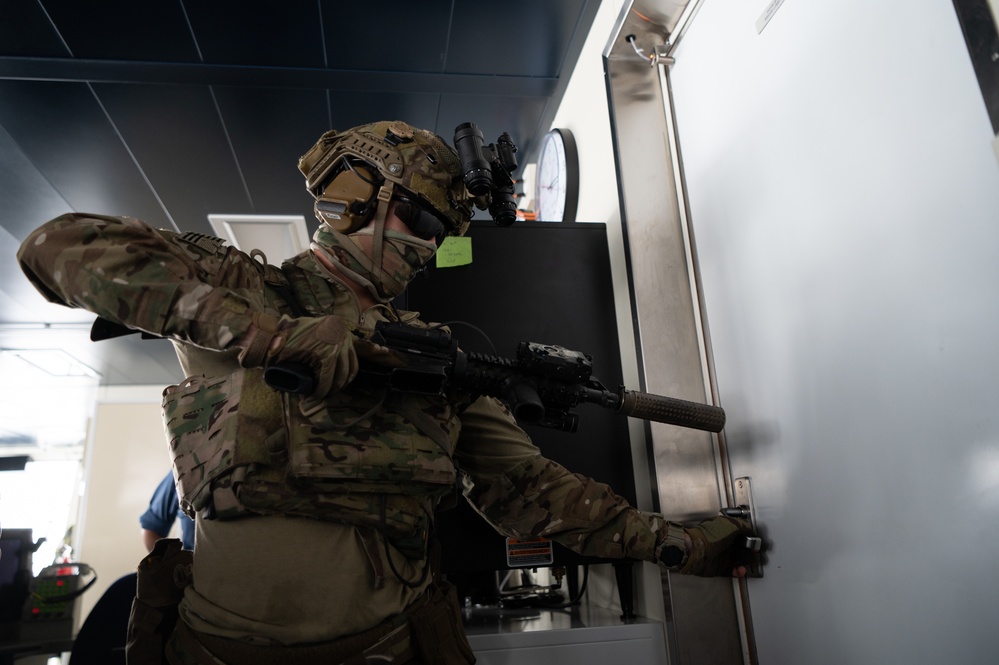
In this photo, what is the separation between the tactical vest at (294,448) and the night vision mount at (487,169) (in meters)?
0.39

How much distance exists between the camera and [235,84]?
2.40 m

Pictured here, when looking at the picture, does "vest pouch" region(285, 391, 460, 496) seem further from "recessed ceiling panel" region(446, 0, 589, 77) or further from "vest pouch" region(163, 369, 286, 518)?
"recessed ceiling panel" region(446, 0, 589, 77)

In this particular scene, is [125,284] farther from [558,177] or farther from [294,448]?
[558,177]

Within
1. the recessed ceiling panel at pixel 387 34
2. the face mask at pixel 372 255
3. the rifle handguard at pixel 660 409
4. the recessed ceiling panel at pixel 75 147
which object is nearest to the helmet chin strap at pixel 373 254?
the face mask at pixel 372 255

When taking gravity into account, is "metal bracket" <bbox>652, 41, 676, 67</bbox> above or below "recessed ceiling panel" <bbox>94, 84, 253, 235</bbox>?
below

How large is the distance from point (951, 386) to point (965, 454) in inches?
3.4

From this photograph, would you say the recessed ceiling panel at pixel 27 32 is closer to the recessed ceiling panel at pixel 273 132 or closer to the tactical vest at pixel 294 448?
the recessed ceiling panel at pixel 273 132

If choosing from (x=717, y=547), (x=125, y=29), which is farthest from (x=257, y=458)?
(x=125, y=29)

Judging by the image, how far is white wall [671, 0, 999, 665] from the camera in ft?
2.55

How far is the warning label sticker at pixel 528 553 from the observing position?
1.38 meters

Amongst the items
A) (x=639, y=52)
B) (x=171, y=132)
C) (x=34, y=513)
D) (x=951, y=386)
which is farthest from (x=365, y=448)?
(x=34, y=513)

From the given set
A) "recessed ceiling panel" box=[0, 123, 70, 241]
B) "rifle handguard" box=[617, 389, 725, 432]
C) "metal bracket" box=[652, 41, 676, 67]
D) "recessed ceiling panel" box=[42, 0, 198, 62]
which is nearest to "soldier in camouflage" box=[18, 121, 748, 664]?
"rifle handguard" box=[617, 389, 725, 432]

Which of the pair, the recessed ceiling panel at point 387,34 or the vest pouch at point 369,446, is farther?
the recessed ceiling panel at point 387,34

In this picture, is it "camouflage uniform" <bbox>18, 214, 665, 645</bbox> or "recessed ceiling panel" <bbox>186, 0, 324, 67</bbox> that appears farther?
"recessed ceiling panel" <bbox>186, 0, 324, 67</bbox>
